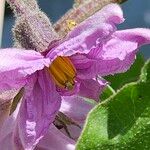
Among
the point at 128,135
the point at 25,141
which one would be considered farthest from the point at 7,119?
the point at 128,135

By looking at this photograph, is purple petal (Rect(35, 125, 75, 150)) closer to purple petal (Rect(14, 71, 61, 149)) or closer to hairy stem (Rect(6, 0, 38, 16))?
purple petal (Rect(14, 71, 61, 149))

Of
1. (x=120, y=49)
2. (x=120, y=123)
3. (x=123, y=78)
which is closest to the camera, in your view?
(x=120, y=123)

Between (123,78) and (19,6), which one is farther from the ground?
(19,6)

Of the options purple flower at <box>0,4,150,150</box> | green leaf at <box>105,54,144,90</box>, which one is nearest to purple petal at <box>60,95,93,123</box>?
purple flower at <box>0,4,150,150</box>

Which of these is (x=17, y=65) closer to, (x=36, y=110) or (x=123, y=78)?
(x=36, y=110)

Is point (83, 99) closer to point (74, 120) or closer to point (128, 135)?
point (74, 120)

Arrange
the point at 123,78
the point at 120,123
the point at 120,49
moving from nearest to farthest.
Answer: the point at 120,123 → the point at 120,49 → the point at 123,78

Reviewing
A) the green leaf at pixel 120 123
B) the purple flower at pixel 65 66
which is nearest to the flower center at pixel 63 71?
the purple flower at pixel 65 66

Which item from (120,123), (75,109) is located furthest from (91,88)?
(120,123)
